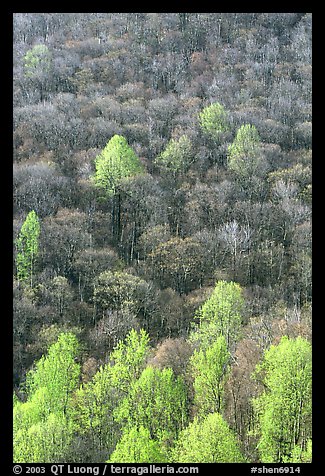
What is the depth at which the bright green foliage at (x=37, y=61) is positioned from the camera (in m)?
90.8

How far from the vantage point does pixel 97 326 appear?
45.3 metres

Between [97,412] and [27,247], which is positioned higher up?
[27,247]

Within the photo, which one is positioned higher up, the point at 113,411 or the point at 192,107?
the point at 192,107

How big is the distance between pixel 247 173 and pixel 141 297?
2256 centimetres

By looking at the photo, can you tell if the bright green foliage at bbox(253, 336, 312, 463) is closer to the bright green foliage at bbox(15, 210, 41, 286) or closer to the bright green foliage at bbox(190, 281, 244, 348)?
the bright green foliage at bbox(190, 281, 244, 348)

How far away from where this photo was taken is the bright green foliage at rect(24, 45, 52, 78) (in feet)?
298

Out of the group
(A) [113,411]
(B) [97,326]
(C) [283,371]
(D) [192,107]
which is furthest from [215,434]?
(D) [192,107]

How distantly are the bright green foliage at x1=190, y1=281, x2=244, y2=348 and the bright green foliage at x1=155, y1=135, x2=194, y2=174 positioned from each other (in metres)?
25.3

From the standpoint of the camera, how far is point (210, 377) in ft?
119

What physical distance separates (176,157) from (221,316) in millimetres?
30075

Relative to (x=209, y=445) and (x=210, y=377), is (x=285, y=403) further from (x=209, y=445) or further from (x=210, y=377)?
(x=210, y=377)

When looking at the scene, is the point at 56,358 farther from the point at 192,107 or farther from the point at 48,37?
the point at 48,37

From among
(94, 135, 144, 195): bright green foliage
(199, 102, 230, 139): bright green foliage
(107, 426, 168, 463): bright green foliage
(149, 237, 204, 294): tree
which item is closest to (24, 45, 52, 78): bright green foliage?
(199, 102, 230, 139): bright green foliage

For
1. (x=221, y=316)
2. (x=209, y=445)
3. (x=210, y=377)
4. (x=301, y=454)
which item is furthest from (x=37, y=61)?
(x=301, y=454)
